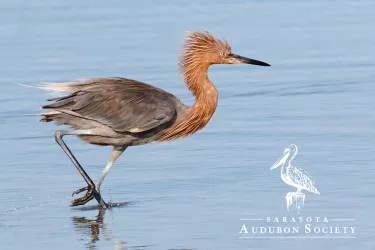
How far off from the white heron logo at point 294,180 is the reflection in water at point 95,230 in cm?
148

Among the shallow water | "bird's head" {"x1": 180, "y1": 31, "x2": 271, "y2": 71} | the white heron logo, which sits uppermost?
"bird's head" {"x1": 180, "y1": 31, "x2": 271, "y2": 71}

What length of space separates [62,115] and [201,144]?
2049mm

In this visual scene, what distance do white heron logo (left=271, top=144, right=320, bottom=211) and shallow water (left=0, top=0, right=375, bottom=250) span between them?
0.27 ft

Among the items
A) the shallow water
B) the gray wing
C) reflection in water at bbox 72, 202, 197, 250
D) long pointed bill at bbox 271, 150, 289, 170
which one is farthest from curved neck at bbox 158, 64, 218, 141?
reflection in water at bbox 72, 202, 197, 250

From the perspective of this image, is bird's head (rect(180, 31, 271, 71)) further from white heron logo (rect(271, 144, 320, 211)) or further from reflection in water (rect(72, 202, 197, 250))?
reflection in water (rect(72, 202, 197, 250))

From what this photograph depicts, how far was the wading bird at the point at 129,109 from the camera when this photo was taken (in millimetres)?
11789

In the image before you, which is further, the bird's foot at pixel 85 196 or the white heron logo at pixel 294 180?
the bird's foot at pixel 85 196

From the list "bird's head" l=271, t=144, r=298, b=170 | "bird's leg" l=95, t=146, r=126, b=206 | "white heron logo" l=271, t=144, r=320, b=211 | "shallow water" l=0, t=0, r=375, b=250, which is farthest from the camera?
"bird's head" l=271, t=144, r=298, b=170

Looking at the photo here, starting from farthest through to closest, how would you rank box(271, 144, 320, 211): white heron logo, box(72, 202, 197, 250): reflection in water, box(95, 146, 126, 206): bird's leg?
box(95, 146, 126, 206): bird's leg
box(271, 144, 320, 211): white heron logo
box(72, 202, 197, 250): reflection in water

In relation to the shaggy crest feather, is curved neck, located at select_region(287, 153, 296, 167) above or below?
below

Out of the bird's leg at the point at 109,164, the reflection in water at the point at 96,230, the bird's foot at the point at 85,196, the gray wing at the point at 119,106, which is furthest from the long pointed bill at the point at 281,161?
the bird's foot at the point at 85,196

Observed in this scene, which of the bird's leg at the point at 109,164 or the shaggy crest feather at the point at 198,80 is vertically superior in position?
the shaggy crest feather at the point at 198,80

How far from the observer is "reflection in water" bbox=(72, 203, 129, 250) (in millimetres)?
9897

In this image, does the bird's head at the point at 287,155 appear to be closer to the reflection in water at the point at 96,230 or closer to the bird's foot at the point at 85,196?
the reflection in water at the point at 96,230
